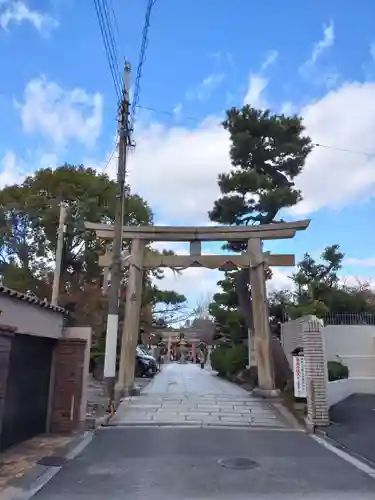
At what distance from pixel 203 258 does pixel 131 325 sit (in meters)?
3.49

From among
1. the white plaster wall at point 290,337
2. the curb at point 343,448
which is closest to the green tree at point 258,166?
the white plaster wall at point 290,337

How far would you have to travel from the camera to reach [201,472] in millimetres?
7109

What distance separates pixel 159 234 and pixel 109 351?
587 cm

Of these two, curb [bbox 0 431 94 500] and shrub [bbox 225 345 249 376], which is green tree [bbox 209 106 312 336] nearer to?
shrub [bbox 225 345 249 376]

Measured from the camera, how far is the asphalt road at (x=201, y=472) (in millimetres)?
6012

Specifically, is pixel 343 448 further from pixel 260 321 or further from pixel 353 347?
pixel 353 347

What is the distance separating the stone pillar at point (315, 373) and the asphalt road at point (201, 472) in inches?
56.1

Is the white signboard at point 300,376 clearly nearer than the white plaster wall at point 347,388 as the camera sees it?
Yes

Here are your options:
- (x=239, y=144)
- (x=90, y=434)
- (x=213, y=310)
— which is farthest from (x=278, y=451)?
(x=213, y=310)

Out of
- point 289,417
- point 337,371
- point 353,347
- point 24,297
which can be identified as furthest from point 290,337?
point 24,297

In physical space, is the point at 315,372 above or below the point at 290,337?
below

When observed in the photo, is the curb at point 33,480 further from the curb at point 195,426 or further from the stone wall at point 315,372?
the stone wall at point 315,372

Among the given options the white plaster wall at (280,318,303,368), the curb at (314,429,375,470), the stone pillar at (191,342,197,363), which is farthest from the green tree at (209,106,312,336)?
the stone pillar at (191,342,197,363)

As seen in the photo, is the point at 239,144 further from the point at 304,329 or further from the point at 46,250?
the point at 46,250
